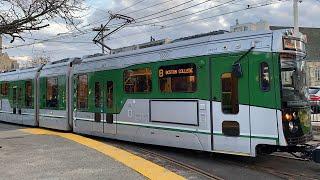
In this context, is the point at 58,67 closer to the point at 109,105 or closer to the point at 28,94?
the point at 28,94

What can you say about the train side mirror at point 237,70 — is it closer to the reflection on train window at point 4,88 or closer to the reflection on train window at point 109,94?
the reflection on train window at point 109,94

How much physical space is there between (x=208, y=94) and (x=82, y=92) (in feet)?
25.0

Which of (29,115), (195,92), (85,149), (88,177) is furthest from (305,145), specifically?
(29,115)

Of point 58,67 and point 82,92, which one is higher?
point 58,67

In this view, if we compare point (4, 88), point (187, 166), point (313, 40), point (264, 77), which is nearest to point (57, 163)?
point (187, 166)

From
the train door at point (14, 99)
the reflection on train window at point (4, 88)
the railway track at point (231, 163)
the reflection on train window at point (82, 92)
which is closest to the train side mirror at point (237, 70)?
the railway track at point (231, 163)

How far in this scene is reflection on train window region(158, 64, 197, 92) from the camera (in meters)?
12.9

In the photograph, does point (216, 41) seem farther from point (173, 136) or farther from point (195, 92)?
point (173, 136)

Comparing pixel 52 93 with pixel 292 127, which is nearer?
pixel 292 127

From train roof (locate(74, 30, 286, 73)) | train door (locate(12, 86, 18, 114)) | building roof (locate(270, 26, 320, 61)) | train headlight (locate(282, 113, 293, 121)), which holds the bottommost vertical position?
train headlight (locate(282, 113, 293, 121))

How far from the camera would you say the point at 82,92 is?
18.8 meters

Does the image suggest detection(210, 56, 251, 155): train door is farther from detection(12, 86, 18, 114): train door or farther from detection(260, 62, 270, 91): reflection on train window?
detection(12, 86, 18, 114): train door

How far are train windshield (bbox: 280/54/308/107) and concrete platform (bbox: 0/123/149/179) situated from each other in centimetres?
369

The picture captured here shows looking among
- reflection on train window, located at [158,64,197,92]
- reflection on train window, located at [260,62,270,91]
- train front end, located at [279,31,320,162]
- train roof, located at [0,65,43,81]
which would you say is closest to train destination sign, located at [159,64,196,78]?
reflection on train window, located at [158,64,197,92]
